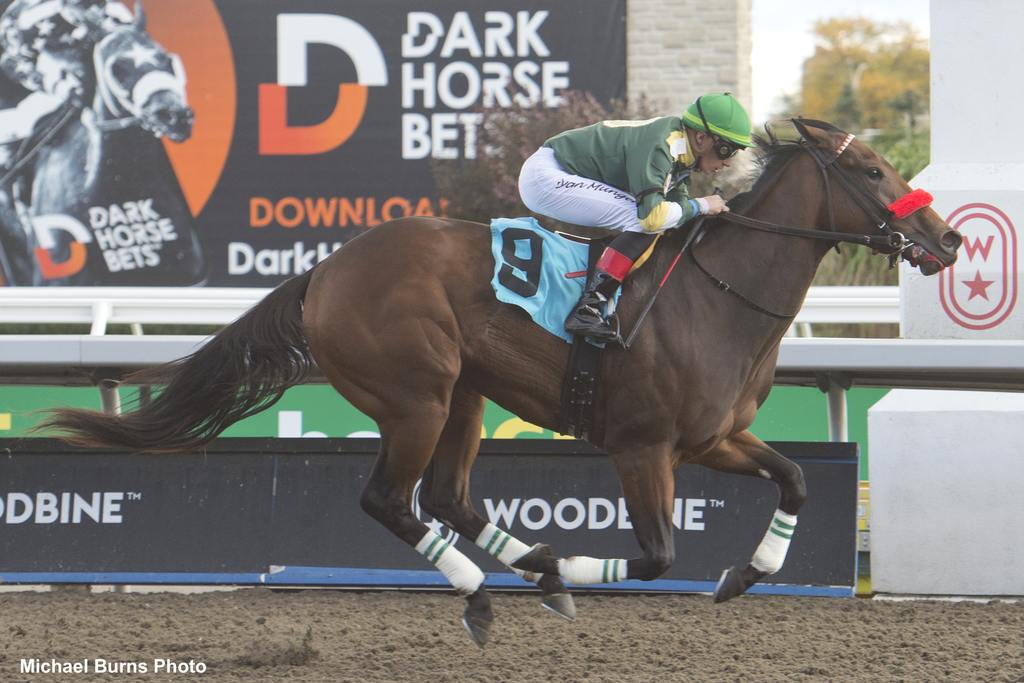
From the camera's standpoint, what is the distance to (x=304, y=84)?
633 inches

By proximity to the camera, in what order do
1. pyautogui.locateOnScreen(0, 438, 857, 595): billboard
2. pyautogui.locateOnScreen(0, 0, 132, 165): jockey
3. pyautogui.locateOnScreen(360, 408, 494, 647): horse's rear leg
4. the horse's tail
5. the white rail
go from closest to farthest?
pyautogui.locateOnScreen(360, 408, 494, 647): horse's rear leg < the horse's tail < pyautogui.locateOnScreen(0, 438, 857, 595): billboard < the white rail < pyautogui.locateOnScreen(0, 0, 132, 165): jockey

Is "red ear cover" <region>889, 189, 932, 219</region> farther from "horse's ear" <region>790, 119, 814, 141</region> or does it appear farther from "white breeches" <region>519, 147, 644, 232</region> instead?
"white breeches" <region>519, 147, 644, 232</region>

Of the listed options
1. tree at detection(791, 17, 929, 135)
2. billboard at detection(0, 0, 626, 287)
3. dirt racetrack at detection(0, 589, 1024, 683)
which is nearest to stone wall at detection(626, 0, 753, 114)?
billboard at detection(0, 0, 626, 287)

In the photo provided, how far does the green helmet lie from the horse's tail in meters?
1.56

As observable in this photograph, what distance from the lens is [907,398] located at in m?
6.87

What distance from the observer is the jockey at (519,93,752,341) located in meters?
4.71

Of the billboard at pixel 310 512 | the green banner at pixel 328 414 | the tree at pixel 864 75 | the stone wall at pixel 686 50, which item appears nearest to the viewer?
the billboard at pixel 310 512

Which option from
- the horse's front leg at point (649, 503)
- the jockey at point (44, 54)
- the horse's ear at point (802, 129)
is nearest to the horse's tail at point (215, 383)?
the horse's front leg at point (649, 503)

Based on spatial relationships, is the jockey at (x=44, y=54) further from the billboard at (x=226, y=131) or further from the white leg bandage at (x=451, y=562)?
the white leg bandage at (x=451, y=562)

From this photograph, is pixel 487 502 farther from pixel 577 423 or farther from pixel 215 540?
pixel 577 423

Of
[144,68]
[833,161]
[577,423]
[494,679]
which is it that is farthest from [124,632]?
[144,68]

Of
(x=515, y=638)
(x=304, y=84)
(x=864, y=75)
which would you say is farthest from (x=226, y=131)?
(x=864, y=75)

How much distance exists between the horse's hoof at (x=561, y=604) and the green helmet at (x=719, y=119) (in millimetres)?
1780

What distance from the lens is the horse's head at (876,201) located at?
4.71m
